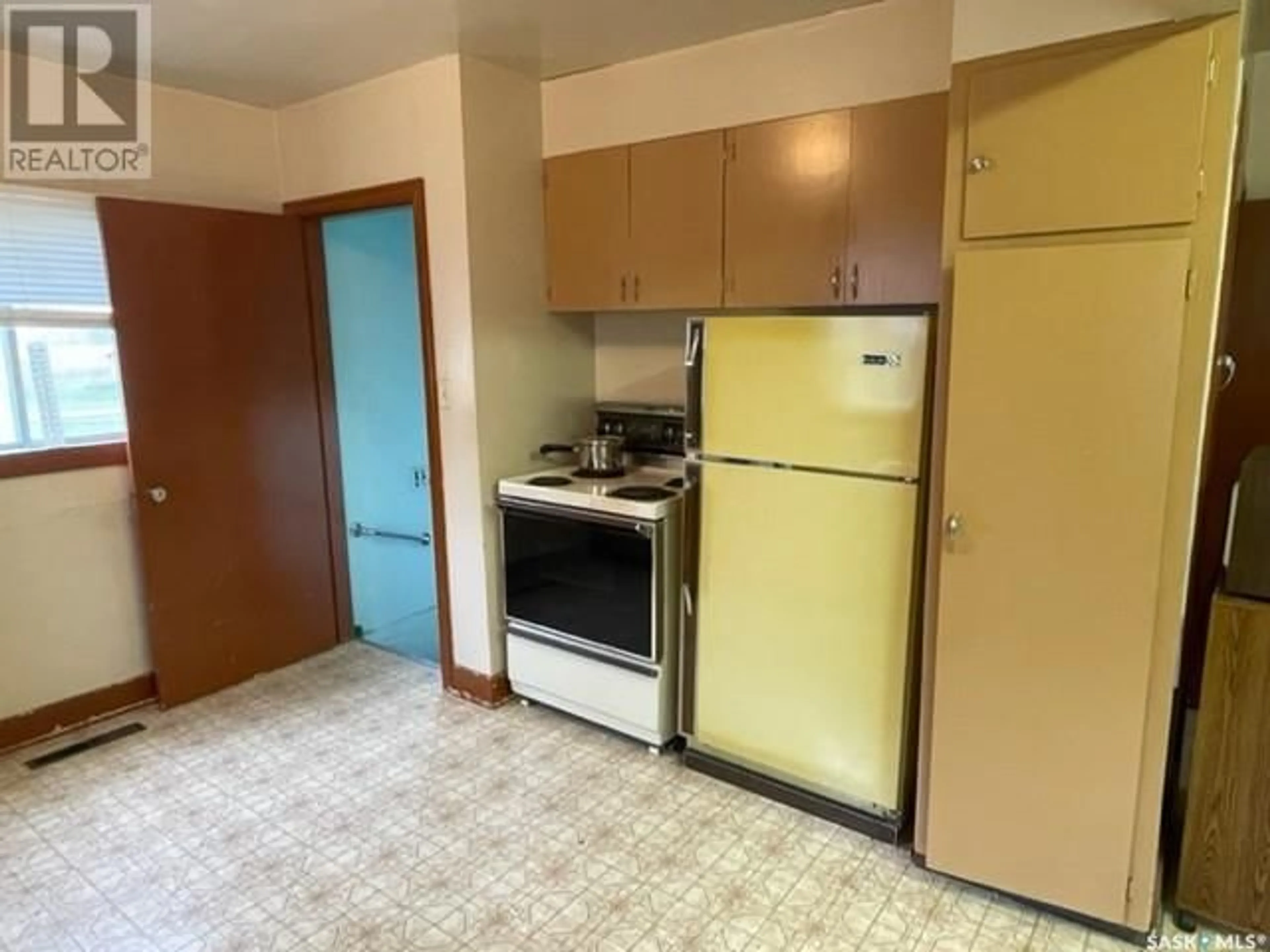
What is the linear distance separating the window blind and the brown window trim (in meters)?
0.47

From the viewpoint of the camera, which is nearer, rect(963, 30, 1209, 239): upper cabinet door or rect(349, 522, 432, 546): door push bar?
rect(963, 30, 1209, 239): upper cabinet door

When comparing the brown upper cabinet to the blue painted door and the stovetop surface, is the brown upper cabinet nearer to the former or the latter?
the stovetop surface

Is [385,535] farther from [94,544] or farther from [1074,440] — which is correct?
[1074,440]

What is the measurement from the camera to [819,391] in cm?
226

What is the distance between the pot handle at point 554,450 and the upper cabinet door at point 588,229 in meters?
0.57

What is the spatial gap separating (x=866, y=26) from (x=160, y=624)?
342cm

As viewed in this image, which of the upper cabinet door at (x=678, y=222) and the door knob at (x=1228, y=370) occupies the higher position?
the upper cabinet door at (x=678, y=222)

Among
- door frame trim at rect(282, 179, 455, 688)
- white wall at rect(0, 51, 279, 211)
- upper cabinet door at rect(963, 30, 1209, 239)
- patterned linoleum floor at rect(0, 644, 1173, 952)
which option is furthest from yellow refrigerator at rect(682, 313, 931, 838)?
white wall at rect(0, 51, 279, 211)

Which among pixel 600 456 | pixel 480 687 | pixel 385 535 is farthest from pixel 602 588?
pixel 385 535

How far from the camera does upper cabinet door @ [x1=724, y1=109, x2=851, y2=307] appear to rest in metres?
2.47

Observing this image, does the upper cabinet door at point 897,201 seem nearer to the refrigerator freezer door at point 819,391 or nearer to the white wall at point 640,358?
the refrigerator freezer door at point 819,391
